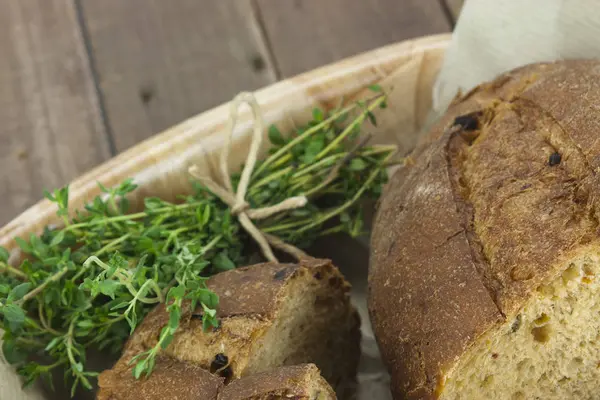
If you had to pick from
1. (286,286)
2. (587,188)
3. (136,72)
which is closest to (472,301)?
(587,188)

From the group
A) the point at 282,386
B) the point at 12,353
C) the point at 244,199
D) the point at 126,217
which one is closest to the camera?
the point at 282,386

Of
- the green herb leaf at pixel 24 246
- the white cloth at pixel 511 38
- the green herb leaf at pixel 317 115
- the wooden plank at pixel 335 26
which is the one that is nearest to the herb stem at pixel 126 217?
the green herb leaf at pixel 24 246

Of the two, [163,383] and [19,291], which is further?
[19,291]

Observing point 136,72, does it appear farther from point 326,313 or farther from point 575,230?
point 575,230

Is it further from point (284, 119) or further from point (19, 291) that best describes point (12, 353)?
point (284, 119)

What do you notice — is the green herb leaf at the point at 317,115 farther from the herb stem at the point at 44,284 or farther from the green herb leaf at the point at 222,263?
the herb stem at the point at 44,284

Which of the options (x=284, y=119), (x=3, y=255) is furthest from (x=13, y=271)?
(x=284, y=119)
